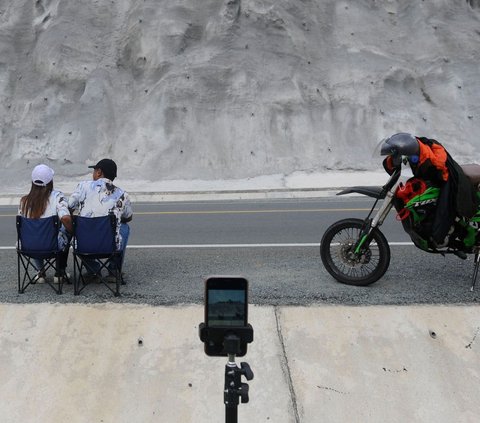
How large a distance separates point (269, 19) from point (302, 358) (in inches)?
815

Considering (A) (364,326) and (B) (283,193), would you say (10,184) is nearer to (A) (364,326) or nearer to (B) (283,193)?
(B) (283,193)

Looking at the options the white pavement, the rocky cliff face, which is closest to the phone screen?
the white pavement

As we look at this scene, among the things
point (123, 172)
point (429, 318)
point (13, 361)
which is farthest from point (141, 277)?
point (123, 172)

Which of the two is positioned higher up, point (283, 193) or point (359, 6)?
point (359, 6)

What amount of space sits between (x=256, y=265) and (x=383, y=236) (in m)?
1.78

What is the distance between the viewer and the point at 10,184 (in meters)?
18.8

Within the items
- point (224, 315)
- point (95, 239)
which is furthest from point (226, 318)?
point (95, 239)

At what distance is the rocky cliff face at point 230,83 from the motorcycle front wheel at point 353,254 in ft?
44.6

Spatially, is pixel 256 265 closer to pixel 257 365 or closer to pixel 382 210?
pixel 382 210

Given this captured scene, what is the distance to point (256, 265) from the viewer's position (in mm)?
6500

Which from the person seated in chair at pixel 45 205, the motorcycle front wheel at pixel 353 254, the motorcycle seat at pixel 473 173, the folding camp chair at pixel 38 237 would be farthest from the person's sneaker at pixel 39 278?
the motorcycle seat at pixel 473 173

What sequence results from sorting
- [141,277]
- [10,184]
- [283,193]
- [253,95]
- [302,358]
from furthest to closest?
[253,95] < [10,184] < [283,193] < [141,277] < [302,358]

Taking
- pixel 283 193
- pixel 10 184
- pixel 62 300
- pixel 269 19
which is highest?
pixel 62 300

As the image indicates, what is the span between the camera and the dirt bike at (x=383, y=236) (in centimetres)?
500
